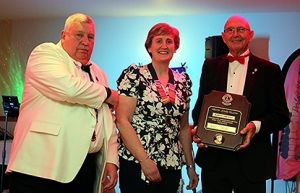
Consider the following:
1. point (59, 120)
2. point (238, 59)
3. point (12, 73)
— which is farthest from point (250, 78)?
point (12, 73)

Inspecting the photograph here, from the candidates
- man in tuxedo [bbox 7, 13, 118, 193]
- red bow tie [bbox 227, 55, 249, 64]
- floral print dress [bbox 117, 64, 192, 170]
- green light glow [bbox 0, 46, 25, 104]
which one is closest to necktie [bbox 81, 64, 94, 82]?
man in tuxedo [bbox 7, 13, 118, 193]

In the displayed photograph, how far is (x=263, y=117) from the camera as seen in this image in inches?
82.0

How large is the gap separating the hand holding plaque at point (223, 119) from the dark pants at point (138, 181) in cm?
25

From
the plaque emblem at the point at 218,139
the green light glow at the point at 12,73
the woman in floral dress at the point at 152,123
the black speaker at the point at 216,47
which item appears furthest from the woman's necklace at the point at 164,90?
the green light glow at the point at 12,73

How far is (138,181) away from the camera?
205 cm

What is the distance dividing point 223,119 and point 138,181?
0.49 meters

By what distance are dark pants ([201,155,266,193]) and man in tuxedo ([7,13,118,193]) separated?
59 centimetres

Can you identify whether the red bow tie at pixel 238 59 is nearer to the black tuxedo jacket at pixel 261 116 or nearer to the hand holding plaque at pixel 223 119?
the black tuxedo jacket at pixel 261 116

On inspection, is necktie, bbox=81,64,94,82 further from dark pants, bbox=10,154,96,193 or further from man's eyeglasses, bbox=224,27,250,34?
man's eyeglasses, bbox=224,27,250,34

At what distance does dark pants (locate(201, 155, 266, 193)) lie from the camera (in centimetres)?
204

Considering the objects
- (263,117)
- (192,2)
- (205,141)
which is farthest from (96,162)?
(192,2)

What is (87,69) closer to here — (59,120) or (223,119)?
(59,120)

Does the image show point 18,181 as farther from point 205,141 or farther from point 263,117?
point 263,117

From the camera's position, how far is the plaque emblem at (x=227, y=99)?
80.0 inches
